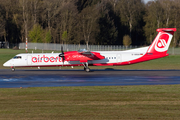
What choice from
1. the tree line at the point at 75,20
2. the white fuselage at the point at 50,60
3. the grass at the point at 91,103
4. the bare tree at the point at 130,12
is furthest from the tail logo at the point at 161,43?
the bare tree at the point at 130,12

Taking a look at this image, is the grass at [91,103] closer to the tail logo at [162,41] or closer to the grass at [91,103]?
the grass at [91,103]

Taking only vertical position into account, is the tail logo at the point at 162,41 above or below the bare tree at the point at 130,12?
below

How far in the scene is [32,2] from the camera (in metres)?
86.5

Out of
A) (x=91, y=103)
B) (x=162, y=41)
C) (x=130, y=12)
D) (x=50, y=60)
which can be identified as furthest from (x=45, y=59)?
(x=130, y=12)

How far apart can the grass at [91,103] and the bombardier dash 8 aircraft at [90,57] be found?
12.3 metres

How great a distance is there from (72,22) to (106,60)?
54.1 metres

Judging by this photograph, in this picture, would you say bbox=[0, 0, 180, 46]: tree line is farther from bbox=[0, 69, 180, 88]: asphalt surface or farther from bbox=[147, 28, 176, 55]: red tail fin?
bbox=[0, 69, 180, 88]: asphalt surface

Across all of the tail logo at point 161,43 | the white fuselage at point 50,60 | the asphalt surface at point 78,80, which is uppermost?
the tail logo at point 161,43

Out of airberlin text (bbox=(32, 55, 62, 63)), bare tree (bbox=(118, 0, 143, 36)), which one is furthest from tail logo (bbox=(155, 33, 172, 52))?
bare tree (bbox=(118, 0, 143, 36))

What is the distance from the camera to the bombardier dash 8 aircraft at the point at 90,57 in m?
30.2

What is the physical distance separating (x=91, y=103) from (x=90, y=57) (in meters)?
17.0

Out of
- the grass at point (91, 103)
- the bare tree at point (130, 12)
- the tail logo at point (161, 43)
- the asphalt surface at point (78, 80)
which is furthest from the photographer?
the bare tree at point (130, 12)

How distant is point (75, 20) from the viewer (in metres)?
84.1

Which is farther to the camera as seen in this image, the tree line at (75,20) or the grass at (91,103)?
the tree line at (75,20)
